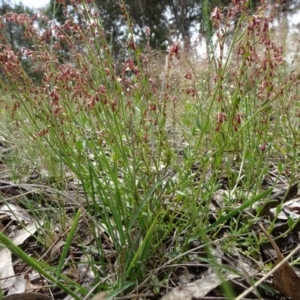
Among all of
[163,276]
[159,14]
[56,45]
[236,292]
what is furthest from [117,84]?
[159,14]

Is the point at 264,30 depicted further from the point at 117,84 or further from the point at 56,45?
the point at 56,45

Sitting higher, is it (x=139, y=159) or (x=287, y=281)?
(x=139, y=159)

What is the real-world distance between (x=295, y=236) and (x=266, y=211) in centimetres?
13

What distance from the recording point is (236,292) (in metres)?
1.02

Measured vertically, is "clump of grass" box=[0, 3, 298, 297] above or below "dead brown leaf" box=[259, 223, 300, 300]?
above

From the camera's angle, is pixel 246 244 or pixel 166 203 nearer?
pixel 246 244

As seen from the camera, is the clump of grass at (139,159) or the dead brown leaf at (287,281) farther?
the clump of grass at (139,159)

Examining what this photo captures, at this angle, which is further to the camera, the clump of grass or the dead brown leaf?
the clump of grass

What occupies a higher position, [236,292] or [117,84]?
[117,84]

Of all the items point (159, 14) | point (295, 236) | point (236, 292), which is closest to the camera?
point (236, 292)

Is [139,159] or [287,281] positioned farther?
[139,159]

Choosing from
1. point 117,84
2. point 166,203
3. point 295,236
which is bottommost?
point 295,236

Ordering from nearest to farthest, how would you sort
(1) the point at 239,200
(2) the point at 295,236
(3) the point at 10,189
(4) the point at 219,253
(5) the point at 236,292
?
Result: (5) the point at 236,292 → (4) the point at 219,253 → (2) the point at 295,236 → (1) the point at 239,200 → (3) the point at 10,189

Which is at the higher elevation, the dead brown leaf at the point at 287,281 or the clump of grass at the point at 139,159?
the clump of grass at the point at 139,159
